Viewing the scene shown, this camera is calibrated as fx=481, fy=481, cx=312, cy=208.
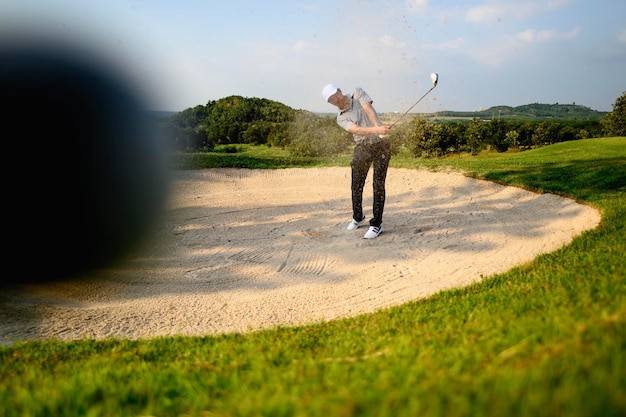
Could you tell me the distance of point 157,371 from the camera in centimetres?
316

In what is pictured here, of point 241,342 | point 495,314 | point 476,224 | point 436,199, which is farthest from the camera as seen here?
point 436,199

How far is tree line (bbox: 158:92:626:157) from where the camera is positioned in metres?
23.9

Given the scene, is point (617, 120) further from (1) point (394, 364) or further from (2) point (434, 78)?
(1) point (394, 364)

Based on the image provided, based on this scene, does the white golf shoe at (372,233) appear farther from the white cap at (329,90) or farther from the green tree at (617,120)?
the green tree at (617,120)

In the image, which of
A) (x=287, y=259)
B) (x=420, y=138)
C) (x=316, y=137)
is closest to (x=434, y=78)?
(x=287, y=259)

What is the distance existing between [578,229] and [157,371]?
7.76 meters

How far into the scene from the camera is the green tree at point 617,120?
2148 inches

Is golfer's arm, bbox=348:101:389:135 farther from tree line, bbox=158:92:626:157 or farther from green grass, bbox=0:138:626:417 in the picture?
green grass, bbox=0:138:626:417

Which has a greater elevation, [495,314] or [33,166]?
[33,166]

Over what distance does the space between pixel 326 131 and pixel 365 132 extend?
30575 mm

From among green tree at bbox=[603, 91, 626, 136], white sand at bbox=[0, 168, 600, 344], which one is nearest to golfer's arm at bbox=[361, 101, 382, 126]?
white sand at bbox=[0, 168, 600, 344]

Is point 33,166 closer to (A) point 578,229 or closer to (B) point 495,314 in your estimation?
(B) point 495,314

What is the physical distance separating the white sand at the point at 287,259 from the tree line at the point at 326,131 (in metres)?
1.93

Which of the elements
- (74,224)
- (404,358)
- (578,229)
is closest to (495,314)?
(404,358)
